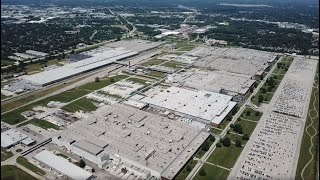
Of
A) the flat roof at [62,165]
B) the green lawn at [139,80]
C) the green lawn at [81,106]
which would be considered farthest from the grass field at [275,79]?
the flat roof at [62,165]

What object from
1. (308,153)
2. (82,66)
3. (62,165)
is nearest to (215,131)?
(308,153)

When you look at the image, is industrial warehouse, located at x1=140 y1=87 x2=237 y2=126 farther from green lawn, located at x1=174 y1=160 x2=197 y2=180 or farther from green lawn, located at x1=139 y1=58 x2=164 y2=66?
green lawn, located at x1=139 y1=58 x2=164 y2=66

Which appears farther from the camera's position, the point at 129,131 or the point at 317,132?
the point at 317,132

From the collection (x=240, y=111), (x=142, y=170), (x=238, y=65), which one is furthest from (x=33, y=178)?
(x=238, y=65)

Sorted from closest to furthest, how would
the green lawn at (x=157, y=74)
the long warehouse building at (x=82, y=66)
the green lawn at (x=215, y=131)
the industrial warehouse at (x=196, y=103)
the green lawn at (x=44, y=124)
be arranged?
the green lawn at (x=44, y=124), the green lawn at (x=215, y=131), the industrial warehouse at (x=196, y=103), the long warehouse building at (x=82, y=66), the green lawn at (x=157, y=74)

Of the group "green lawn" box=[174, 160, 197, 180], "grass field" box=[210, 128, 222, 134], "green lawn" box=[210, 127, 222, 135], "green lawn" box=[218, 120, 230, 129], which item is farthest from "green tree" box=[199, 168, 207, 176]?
"green lawn" box=[218, 120, 230, 129]

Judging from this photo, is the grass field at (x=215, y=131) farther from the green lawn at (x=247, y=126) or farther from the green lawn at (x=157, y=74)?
the green lawn at (x=157, y=74)

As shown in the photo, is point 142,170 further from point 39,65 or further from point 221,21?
point 221,21
